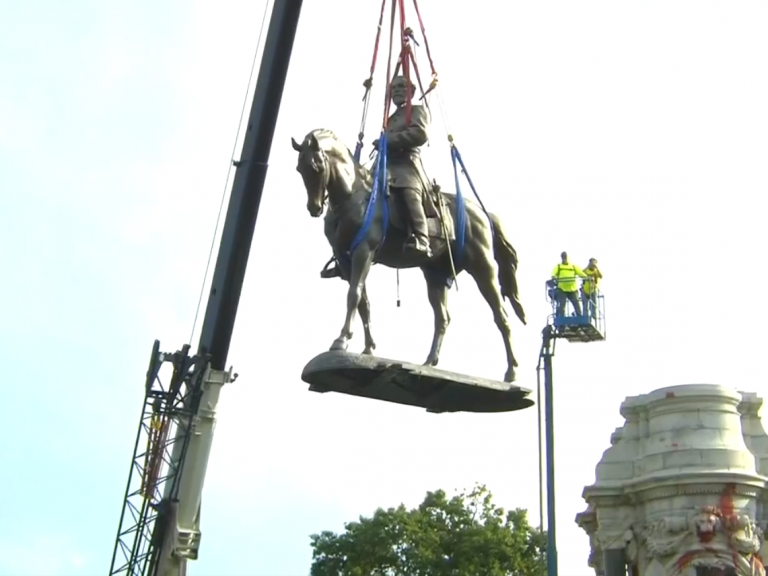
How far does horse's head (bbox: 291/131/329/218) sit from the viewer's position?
11812mm

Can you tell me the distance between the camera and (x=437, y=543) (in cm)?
4362

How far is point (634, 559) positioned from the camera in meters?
30.8

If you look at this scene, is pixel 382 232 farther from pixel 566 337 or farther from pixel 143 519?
pixel 566 337

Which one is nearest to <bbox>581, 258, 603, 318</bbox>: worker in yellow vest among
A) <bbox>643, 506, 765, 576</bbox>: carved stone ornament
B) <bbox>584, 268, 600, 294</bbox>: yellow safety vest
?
<bbox>584, 268, 600, 294</bbox>: yellow safety vest

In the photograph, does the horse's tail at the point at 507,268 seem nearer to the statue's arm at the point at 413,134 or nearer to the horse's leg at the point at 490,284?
the horse's leg at the point at 490,284

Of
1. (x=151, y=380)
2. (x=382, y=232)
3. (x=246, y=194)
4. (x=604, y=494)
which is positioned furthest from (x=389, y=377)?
(x=604, y=494)

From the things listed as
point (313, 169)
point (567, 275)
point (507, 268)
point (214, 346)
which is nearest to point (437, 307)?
point (507, 268)

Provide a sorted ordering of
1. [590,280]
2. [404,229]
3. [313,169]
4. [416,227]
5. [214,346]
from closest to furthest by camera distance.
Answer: [313,169] → [416,227] → [404,229] → [214,346] → [590,280]

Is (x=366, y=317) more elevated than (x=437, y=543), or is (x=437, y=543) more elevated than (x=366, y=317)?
(x=437, y=543)

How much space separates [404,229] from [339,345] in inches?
57.7

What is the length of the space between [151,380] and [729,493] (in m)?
14.2

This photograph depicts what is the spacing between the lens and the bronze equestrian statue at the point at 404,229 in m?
12.0

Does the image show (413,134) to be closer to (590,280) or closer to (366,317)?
(366,317)

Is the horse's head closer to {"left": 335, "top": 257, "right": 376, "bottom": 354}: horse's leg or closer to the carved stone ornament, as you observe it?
{"left": 335, "top": 257, "right": 376, "bottom": 354}: horse's leg
